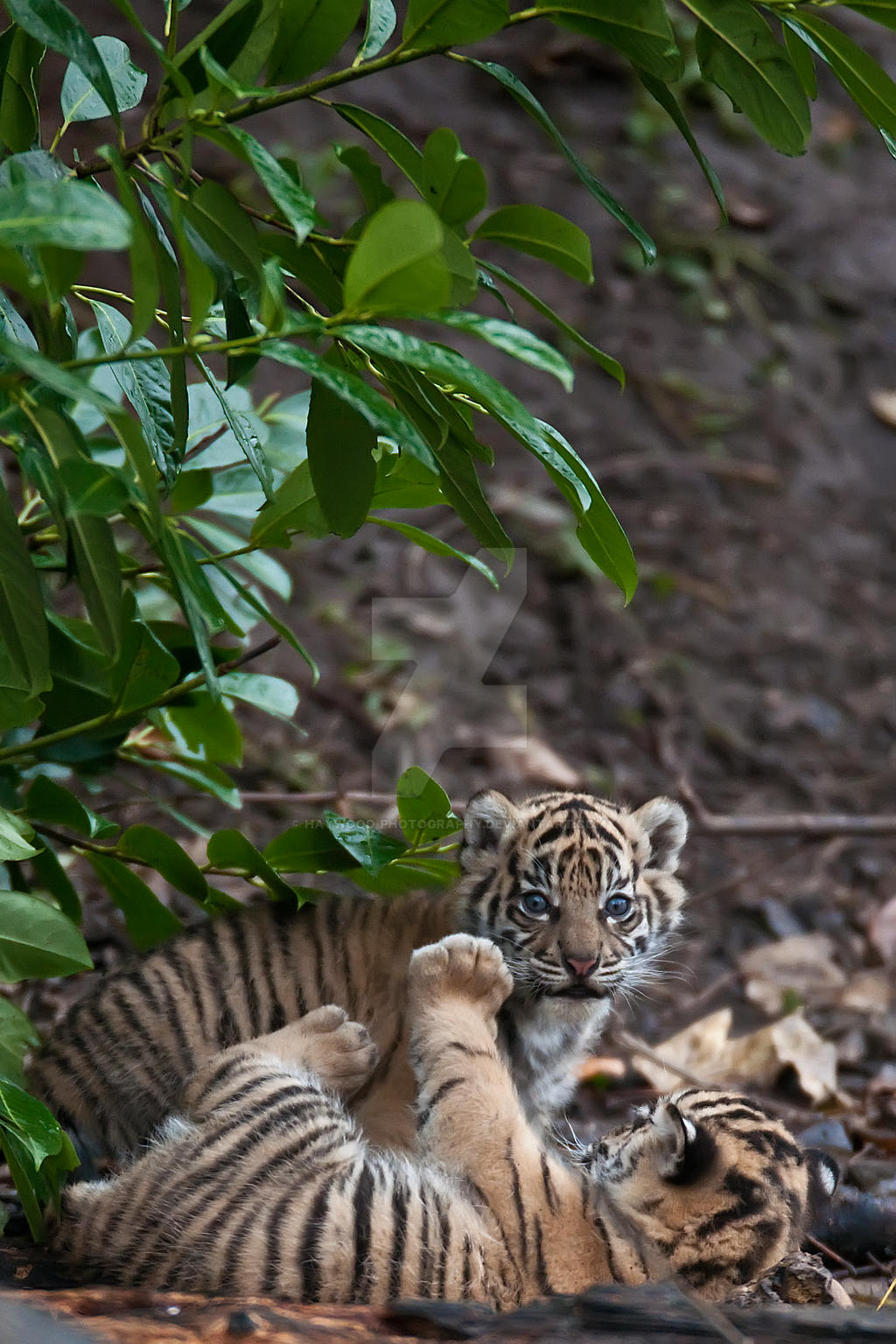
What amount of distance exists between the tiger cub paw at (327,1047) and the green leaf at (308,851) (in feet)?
1.02

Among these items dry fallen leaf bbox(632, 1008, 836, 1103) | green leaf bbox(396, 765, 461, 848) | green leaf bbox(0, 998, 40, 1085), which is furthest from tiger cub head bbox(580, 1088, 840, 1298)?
dry fallen leaf bbox(632, 1008, 836, 1103)

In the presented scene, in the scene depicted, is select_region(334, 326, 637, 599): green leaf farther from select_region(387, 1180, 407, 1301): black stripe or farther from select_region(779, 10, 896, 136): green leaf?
select_region(387, 1180, 407, 1301): black stripe

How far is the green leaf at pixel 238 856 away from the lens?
2.76 metres

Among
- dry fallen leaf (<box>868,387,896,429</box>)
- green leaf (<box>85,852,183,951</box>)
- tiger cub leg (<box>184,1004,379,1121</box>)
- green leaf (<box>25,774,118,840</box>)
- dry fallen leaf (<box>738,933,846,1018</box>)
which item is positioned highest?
green leaf (<box>25,774,118,840</box>)

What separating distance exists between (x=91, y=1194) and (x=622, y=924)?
4.42 feet

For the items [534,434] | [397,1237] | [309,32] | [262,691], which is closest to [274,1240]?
[397,1237]

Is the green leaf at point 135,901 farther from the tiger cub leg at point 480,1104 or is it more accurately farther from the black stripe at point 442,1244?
the black stripe at point 442,1244

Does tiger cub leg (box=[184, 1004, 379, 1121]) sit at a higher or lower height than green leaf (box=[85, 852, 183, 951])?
lower

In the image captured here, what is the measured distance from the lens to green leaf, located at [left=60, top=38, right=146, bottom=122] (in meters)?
2.30

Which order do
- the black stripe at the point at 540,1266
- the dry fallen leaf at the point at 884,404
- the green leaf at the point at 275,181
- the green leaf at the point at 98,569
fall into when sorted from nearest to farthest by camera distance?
the green leaf at the point at 275,181
the green leaf at the point at 98,569
the black stripe at the point at 540,1266
the dry fallen leaf at the point at 884,404

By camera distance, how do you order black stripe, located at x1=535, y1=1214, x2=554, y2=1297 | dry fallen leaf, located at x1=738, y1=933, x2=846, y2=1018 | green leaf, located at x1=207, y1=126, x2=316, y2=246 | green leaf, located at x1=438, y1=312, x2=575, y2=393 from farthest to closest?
1. dry fallen leaf, located at x1=738, y1=933, x2=846, y2=1018
2. black stripe, located at x1=535, y1=1214, x2=554, y2=1297
3. green leaf, located at x1=207, y1=126, x2=316, y2=246
4. green leaf, located at x1=438, y1=312, x2=575, y2=393

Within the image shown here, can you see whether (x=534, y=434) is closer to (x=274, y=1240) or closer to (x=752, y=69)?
(x=752, y=69)

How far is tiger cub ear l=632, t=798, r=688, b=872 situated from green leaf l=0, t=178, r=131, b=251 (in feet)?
7.74

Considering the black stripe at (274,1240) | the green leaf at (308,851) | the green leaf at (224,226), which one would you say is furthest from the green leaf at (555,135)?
the black stripe at (274,1240)
